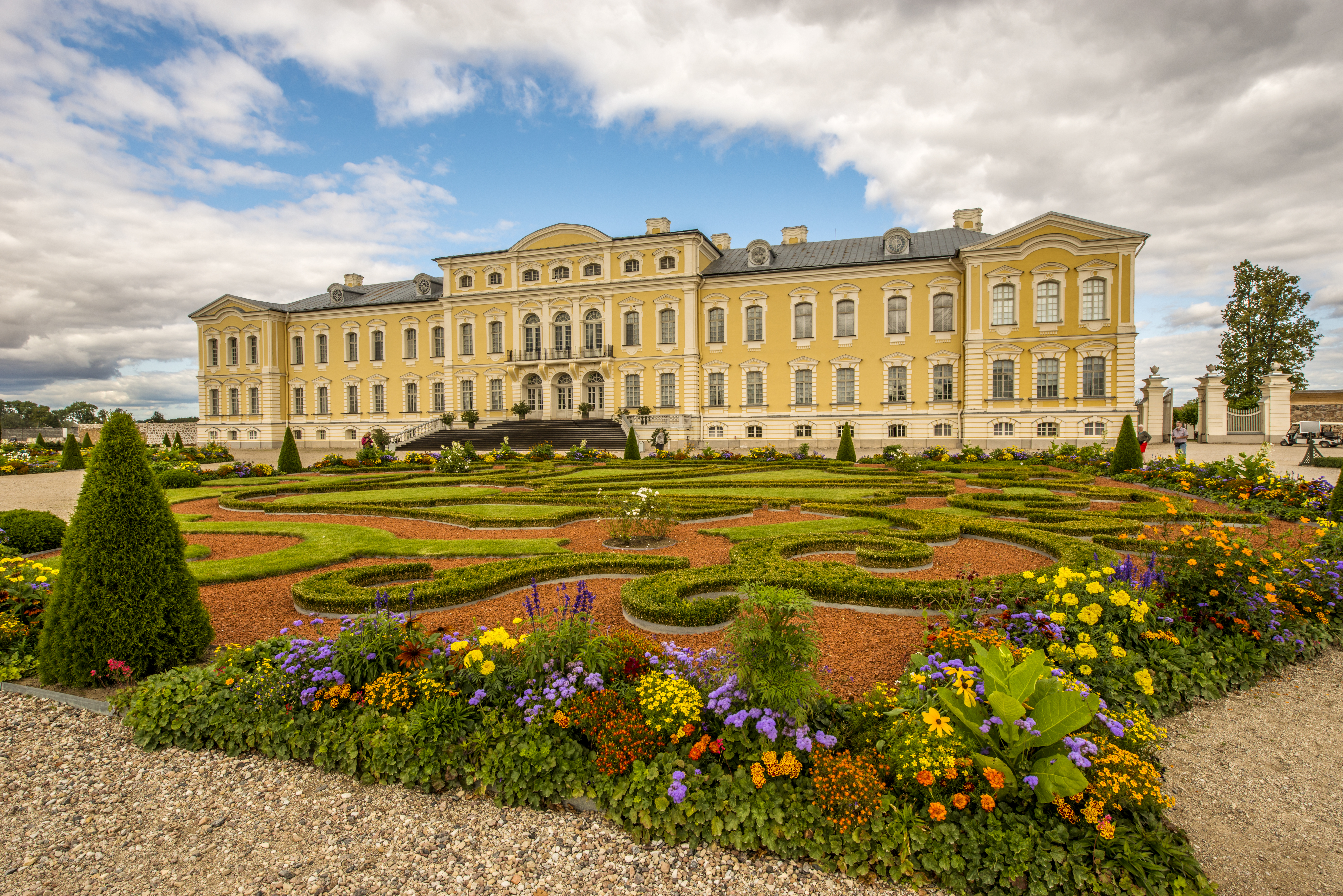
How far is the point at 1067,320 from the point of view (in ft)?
88.5

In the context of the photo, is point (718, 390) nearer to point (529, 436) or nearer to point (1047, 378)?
point (529, 436)

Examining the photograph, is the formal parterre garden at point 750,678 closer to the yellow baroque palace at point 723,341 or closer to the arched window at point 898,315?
the yellow baroque palace at point 723,341

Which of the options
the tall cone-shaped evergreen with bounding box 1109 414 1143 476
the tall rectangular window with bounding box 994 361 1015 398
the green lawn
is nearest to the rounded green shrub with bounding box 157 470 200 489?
the green lawn

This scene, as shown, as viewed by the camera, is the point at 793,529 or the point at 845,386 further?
the point at 845,386

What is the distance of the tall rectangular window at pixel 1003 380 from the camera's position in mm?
27922

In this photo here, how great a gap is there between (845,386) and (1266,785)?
2855cm

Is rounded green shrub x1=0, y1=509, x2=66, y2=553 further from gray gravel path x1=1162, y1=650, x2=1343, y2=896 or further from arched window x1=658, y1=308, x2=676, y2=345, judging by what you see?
arched window x1=658, y1=308, x2=676, y2=345

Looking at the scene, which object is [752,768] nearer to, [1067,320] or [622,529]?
[622,529]

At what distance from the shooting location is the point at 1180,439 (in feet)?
77.4

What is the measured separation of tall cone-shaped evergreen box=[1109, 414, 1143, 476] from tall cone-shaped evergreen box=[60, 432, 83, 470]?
32.7 m

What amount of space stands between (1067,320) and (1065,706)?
2914 centimetres

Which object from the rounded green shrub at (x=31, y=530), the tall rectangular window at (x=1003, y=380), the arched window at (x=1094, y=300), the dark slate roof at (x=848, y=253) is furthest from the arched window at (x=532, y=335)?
the rounded green shrub at (x=31, y=530)

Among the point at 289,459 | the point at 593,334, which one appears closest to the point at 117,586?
the point at 289,459

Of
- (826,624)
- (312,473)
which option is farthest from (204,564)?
(312,473)
